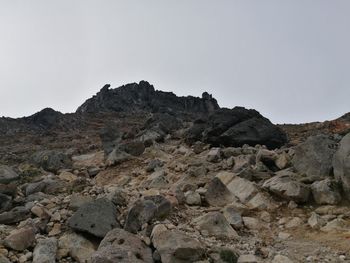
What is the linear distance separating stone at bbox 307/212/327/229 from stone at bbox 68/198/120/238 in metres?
4.22

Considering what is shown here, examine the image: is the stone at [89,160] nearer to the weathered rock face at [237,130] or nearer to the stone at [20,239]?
the weathered rock face at [237,130]

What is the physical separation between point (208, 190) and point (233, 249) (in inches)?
124

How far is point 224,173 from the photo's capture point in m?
13.0

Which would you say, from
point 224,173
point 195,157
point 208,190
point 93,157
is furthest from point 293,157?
point 93,157

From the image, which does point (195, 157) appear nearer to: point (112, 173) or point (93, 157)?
point (112, 173)

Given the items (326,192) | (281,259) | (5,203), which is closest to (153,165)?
(5,203)

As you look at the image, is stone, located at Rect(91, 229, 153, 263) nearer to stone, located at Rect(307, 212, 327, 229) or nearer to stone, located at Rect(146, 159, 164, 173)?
stone, located at Rect(307, 212, 327, 229)

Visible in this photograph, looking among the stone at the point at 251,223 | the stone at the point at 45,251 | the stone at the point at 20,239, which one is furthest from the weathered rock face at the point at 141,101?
the stone at the point at 45,251

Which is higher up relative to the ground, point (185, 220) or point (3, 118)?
point (3, 118)

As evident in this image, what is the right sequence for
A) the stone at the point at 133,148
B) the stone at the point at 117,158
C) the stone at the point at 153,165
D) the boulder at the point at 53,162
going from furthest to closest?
the stone at the point at 133,148 < the boulder at the point at 53,162 < the stone at the point at 117,158 < the stone at the point at 153,165

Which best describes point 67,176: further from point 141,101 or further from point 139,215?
point 141,101

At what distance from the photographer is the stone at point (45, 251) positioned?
8617mm

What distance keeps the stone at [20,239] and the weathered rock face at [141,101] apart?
66050 millimetres

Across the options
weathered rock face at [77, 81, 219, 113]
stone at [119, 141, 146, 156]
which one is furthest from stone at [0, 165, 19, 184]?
weathered rock face at [77, 81, 219, 113]
